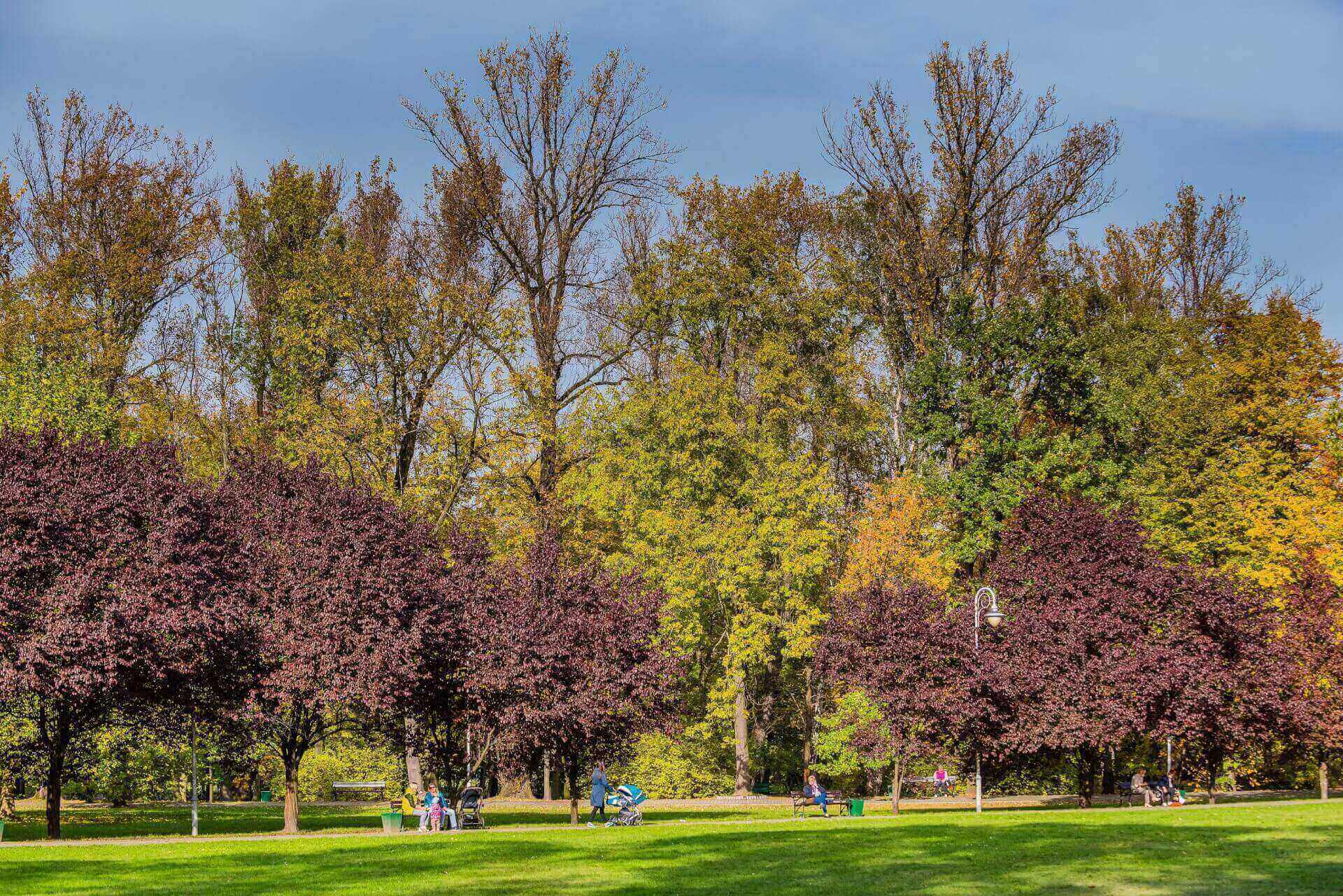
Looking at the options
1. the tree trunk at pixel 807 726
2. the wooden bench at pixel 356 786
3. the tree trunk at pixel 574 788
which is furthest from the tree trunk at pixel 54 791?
the tree trunk at pixel 807 726

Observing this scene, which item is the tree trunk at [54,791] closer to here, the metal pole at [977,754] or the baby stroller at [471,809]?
the baby stroller at [471,809]

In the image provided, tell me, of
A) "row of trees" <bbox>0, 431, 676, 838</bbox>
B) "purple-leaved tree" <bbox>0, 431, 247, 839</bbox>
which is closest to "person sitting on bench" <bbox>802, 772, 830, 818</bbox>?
"row of trees" <bbox>0, 431, 676, 838</bbox>

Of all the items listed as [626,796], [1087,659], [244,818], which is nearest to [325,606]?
[626,796]

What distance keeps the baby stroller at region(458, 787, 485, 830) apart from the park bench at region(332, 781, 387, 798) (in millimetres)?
19688

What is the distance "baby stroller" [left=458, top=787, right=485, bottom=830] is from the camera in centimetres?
3084

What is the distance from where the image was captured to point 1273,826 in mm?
23781

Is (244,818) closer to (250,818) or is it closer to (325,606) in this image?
(250,818)

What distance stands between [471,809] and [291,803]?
14.1 feet

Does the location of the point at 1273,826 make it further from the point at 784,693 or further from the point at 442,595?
the point at 784,693

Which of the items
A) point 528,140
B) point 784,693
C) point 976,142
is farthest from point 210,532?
point 976,142

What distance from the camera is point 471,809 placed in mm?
31094

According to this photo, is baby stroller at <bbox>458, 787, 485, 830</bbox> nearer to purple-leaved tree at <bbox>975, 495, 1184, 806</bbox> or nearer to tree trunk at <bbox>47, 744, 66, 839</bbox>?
tree trunk at <bbox>47, 744, 66, 839</bbox>

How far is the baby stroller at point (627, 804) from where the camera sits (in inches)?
1180

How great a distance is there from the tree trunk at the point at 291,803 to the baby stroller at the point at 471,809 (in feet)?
12.7
